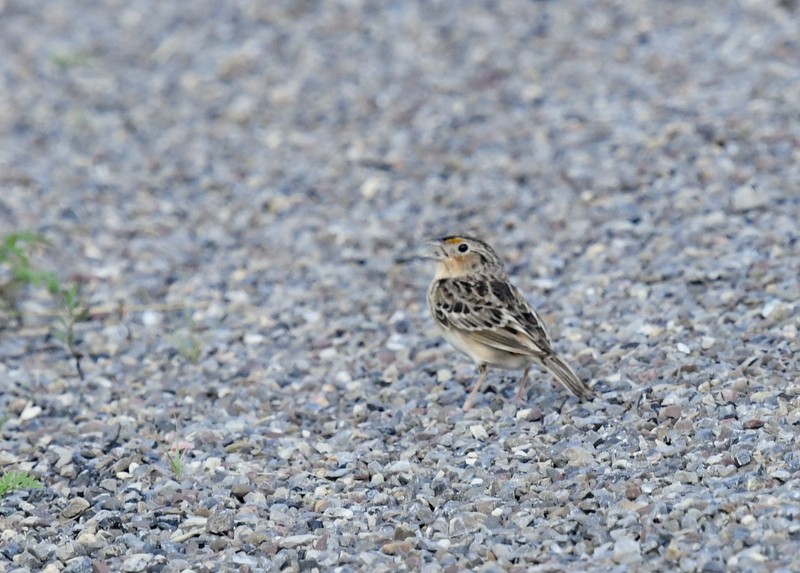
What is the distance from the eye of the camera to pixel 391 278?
10500mm

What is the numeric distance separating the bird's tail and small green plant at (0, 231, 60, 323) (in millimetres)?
3545

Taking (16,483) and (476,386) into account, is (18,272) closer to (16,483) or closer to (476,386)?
(16,483)

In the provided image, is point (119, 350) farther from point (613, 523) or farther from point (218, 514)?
point (613, 523)

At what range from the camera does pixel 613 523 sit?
6047 millimetres

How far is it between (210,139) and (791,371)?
301 inches

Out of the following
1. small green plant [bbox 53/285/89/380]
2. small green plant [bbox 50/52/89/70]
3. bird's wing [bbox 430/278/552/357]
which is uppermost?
bird's wing [bbox 430/278/552/357]

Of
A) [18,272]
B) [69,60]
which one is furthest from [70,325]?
[69,60]

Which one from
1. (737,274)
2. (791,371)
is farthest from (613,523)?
(737,274)

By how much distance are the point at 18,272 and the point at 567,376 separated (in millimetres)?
4253

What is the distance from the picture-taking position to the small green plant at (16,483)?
23.0ft

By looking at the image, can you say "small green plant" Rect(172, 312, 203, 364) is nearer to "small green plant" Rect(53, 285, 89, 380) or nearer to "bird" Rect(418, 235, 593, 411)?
"small green plant" Rect(53, 285, 89, 380)

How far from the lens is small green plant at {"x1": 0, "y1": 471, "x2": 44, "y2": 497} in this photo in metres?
7.00

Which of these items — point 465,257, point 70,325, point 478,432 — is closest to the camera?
point 478,432

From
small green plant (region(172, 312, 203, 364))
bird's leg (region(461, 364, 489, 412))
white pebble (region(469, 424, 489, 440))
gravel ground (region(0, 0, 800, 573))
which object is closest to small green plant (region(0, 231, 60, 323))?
gravel ground (region(0, 0, 800, 573))
